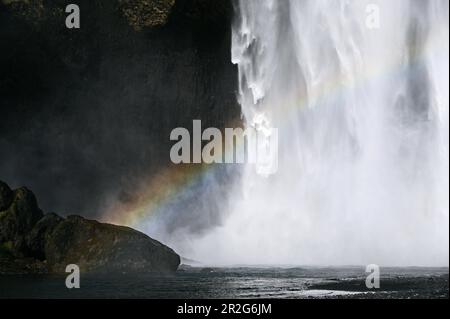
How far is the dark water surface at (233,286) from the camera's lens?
4056cm

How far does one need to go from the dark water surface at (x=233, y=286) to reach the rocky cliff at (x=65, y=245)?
2125mm

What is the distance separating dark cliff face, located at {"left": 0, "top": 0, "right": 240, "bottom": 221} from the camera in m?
66.9

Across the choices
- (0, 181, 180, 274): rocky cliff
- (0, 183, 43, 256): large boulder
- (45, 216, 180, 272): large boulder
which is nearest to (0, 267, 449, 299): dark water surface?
(45, 216, 180, 272): large boulder

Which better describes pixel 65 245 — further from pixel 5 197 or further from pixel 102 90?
pixel 102 90

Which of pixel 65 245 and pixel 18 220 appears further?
pixel 18 220

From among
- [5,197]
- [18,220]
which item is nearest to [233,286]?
[18,220]

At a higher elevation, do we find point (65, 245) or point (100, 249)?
point (65, 245)

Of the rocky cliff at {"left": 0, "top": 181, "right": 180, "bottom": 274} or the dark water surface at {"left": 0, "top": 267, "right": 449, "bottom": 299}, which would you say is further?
the rocky cliff at {"left": 0, "top": 181, "right": 180, "bottom": 274}

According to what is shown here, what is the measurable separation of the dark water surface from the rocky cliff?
2125 mm

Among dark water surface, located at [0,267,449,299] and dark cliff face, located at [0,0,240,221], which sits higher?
dark cliff face, located at [0,0,240,221]

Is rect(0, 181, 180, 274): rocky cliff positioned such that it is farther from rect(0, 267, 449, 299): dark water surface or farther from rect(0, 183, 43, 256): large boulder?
rect(0, 267, 449, 299): dark water surface

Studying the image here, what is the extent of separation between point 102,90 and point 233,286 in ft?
117

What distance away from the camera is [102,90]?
7331 cm

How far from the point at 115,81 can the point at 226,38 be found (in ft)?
44.9
